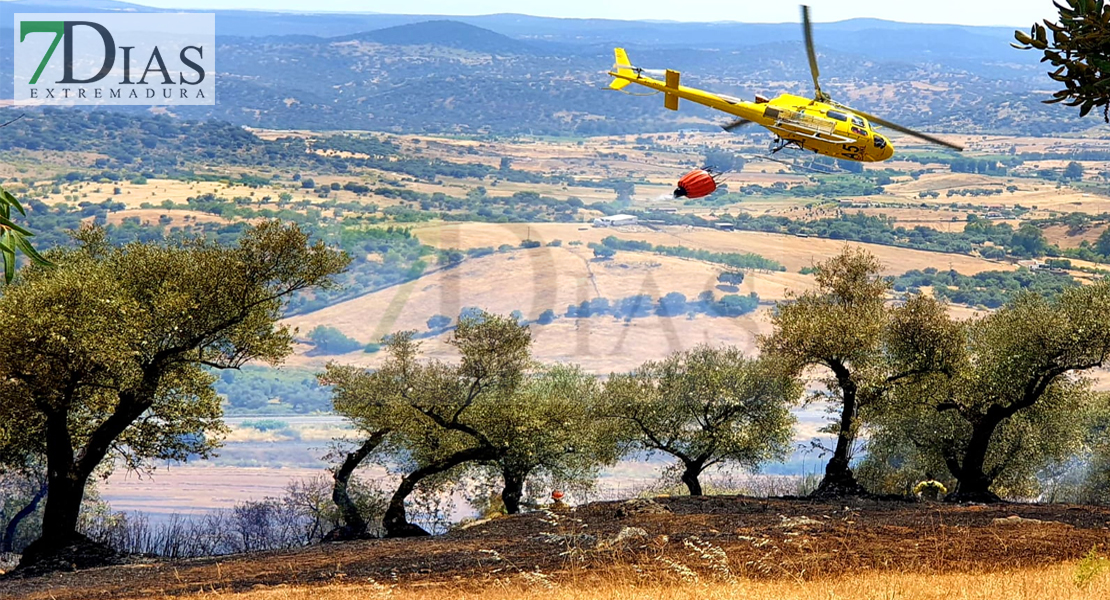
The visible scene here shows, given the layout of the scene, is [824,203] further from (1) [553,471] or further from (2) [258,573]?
(2) [258,573]

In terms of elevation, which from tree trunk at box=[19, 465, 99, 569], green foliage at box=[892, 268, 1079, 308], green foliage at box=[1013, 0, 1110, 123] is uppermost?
green foliage at box=[1013, 0, 1110, 123]

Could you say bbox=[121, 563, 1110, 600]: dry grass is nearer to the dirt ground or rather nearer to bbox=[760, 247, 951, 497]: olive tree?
the dirt ground

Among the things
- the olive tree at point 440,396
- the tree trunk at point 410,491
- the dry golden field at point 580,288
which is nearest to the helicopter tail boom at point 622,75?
the olive tree at point 440,396

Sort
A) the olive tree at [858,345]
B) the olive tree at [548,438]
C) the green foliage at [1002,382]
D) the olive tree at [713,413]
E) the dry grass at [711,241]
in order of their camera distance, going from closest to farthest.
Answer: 1. the green foliage at [1002,382]
2. the olive tree at [858,345]
3. the olive tree at [548,438]
4. the olive tree at [713,413]
5. the dry grass at [711,241]

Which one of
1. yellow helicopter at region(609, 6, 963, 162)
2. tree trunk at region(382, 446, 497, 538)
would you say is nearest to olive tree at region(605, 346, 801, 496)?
tree trunk at region(382, 446, 497, 538)

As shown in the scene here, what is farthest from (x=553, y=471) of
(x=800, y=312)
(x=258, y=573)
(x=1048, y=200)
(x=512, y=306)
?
(x=1048, y=200)

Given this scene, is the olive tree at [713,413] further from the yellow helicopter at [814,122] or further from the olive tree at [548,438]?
the yellow helicopter at [814,122]
